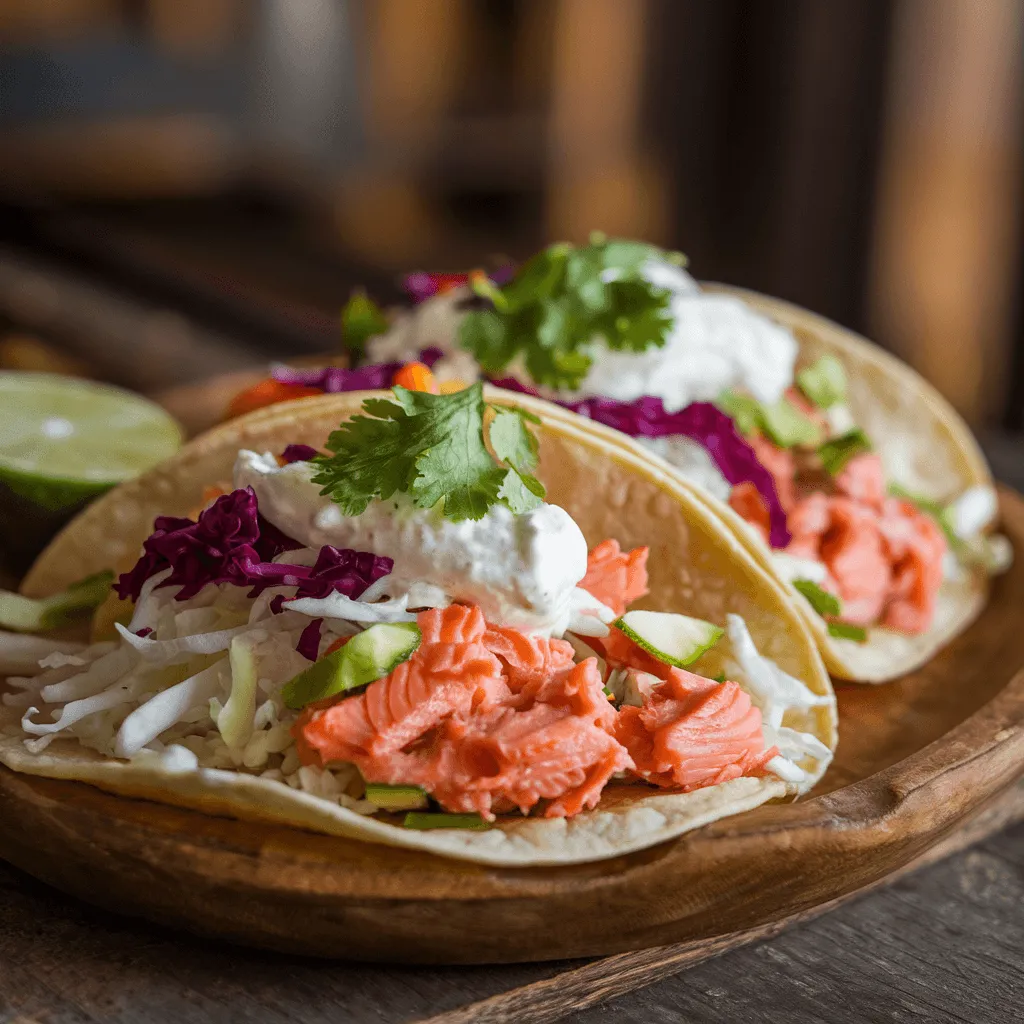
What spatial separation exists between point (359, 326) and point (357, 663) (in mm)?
1232

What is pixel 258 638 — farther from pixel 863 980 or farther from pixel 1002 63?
pixel 1002 63

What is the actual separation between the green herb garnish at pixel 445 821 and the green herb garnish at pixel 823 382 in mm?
1518

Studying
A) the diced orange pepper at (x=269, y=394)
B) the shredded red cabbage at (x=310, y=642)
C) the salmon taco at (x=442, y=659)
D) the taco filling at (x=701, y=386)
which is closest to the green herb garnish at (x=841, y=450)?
the taco filling at (x=701, y=386)

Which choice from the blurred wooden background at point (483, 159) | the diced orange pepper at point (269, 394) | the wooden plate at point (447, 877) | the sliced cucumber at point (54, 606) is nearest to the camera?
the wooden plate at point (447, 877)

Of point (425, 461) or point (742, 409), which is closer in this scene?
point (425, 461)

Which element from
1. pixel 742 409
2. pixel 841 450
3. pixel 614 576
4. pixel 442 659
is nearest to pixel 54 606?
pixel 442 659

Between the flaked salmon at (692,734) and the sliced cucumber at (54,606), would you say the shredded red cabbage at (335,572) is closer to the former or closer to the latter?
the flaked salmon at (692,734)

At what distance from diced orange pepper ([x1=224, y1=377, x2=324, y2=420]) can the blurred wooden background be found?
149 cm

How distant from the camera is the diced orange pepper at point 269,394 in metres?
2.54

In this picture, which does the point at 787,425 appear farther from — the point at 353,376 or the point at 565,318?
the point at 353,376

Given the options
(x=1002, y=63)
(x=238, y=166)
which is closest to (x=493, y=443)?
(x=1002, y=63)

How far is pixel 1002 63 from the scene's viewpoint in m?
6.43

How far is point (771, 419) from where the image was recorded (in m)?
2.68

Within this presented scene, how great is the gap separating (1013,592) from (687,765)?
1.35m
